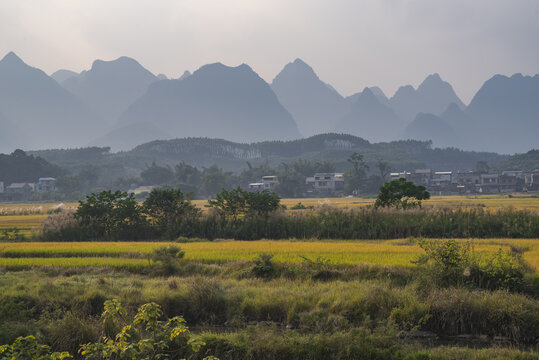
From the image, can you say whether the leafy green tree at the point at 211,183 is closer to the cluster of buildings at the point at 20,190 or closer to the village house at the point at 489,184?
Result: the cluster of buildings at the point at 20,190

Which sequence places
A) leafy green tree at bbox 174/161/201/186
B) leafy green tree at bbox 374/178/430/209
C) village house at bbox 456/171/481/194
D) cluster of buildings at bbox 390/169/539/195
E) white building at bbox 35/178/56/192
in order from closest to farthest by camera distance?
leafy green tree at bbox 374/178/430/209
cluster of buildings at bbox 390/169/539/195
village house at bbox 456/171/481/194
white building at bbox 35/178/56/192
leafy green tree at bbox 174/161/201/186

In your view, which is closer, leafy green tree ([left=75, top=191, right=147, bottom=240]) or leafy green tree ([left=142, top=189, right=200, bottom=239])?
leafy green tree ([left=75, top=191, right=147, bottom=240])

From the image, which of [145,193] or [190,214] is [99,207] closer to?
[190,214]

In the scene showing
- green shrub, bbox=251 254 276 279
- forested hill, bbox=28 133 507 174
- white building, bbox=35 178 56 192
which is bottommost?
green shrub, bbox=251 254 276 279

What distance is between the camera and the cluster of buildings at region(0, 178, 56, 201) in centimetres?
9312

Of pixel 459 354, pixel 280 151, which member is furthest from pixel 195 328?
pixel 280 151

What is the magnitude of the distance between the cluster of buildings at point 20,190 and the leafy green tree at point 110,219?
7826 centimetres

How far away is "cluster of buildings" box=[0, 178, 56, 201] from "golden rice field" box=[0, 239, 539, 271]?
8289cm

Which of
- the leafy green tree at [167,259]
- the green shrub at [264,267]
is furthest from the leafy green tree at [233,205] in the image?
the green shrub at [264,267]

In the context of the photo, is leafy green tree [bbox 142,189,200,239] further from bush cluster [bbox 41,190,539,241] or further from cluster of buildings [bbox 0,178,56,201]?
cluster of buildings [bbox 0,178,56,201]

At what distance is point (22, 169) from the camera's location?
104 m

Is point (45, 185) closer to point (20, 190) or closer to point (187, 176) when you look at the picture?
point (20, 190)

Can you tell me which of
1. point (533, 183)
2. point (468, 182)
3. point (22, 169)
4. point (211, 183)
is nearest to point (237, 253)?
point (211, 183)

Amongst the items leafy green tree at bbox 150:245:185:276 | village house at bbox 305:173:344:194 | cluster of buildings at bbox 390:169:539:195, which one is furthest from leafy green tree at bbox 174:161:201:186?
leafy green tree at bbox 150:245:185:276
